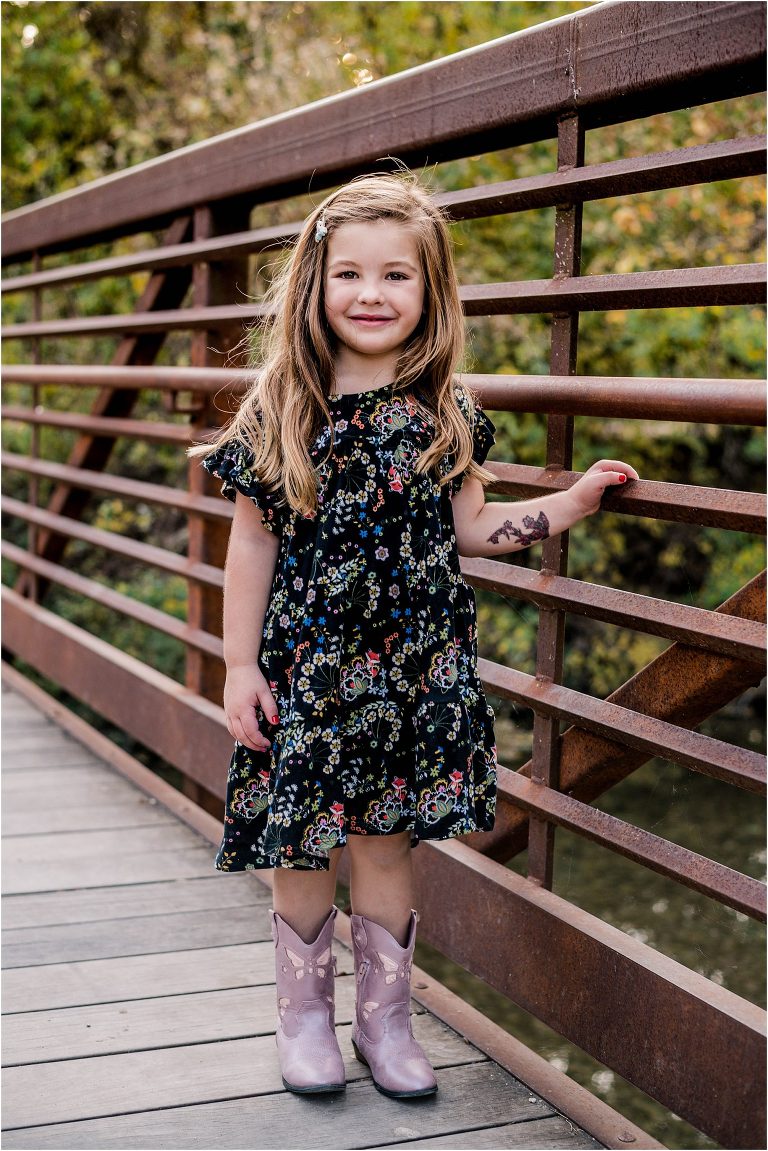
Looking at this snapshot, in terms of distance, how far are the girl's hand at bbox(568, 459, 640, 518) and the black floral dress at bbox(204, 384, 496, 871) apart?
0.62 ft

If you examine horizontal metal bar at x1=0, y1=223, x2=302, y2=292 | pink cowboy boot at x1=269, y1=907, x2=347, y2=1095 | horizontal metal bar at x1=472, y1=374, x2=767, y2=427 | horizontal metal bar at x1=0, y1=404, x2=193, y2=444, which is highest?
horizontal metal bar at x1=0, y1=223, x2=302, y2=292

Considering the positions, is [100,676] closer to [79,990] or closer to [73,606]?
[79,990]

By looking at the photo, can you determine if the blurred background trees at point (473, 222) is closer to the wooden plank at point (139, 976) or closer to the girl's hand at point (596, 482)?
the wooden plank at point (139, 976)

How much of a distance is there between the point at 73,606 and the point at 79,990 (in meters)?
4.00

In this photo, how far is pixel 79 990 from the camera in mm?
2025

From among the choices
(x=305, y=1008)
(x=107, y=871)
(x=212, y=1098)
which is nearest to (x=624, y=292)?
(x=305, y=1008)

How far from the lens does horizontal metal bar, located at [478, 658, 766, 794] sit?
146 cm

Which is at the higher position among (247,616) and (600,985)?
(247,616)

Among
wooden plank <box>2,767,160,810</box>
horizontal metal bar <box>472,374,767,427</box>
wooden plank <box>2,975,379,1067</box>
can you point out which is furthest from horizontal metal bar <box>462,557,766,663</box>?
wooden plank <box>2,767,160,810</box>

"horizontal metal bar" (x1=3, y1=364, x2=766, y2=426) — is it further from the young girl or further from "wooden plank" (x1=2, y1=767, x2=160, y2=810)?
"wooden plank" (x1=2, y1=767, x2=160, y2=810)

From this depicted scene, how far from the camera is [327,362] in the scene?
176 centimetres

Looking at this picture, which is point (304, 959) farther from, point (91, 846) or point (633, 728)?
point (91, 846)

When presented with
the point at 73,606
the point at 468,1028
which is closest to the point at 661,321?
the point at 73,606

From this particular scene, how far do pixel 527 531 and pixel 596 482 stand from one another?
141 millimetres
